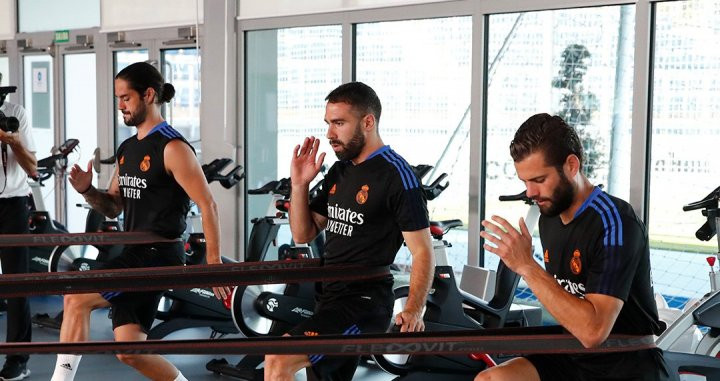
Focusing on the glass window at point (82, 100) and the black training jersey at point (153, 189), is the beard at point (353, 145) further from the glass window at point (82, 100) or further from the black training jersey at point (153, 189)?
the glass window at point (82, 100)

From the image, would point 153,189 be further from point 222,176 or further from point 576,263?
point 222,176

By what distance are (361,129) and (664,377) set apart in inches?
56.5

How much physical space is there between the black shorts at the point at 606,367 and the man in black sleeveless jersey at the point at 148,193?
1.61 meters

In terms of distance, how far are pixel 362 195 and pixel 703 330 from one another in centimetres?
208

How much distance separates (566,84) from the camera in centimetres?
598

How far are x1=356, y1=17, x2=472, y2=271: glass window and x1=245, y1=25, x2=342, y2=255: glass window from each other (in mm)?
502

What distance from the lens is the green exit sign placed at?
8.97 metres

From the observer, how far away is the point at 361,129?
12.1 feet

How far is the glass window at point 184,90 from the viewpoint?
26.6 feet

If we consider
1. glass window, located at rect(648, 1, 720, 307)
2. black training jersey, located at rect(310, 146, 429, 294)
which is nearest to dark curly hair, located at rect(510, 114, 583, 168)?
black training jersey, located at rect(310, 146, 429, 294)

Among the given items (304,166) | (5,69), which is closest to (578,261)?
(304,166)

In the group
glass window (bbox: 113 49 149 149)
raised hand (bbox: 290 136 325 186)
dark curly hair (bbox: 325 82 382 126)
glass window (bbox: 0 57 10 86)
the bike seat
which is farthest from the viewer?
glass window (bbox: 0 57 10 86)

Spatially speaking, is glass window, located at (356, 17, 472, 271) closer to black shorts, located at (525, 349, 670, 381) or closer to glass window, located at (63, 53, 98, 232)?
glass window, located at (63, 53, 98, 232)

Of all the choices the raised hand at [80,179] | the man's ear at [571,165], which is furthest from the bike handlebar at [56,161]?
the man's ear at [571,165]
